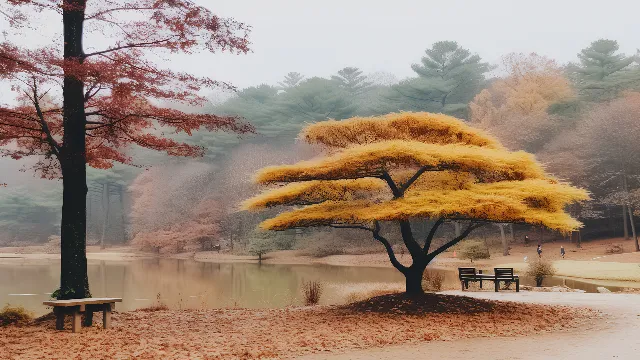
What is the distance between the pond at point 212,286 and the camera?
56.7 ft

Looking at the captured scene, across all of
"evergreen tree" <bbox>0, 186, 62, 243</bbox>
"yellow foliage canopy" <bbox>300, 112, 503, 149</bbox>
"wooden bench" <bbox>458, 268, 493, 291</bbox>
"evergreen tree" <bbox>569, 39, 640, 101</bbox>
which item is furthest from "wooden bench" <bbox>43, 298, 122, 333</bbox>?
"evergreen tree" <bbox>0, 186, 62, 243</bbox>

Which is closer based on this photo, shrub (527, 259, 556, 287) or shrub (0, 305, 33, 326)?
shrub (0, 305, 33, 326)

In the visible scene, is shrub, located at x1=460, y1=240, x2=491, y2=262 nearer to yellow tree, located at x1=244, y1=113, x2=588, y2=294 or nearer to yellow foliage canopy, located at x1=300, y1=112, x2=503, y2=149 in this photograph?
yellow tree, located at x1=244, y1=113, x2=588, y2=294

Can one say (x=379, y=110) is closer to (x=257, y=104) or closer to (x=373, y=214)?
(x=257, y=104)

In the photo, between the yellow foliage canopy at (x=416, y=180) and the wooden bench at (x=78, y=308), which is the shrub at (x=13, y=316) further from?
the yellow foliage canopy at (x=416, y=180)

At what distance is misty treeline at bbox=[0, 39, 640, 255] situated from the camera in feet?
118

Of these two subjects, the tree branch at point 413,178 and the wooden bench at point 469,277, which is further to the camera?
the wooden bench at point 469,277

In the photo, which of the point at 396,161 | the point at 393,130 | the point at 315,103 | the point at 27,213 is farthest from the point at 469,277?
the point at 27,213

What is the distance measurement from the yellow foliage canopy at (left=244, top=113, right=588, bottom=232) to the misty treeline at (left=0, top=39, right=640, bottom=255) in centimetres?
2300

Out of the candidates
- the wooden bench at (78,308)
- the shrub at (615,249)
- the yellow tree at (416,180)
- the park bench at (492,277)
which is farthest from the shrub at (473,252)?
the wooden bench at (78,308)

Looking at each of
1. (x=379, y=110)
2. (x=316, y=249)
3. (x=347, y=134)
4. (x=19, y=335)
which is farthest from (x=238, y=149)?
(x=19, y=335)

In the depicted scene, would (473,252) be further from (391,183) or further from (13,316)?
(13,316)

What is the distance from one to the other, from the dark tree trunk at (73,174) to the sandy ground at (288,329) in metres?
0.92

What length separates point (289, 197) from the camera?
1247 cm
